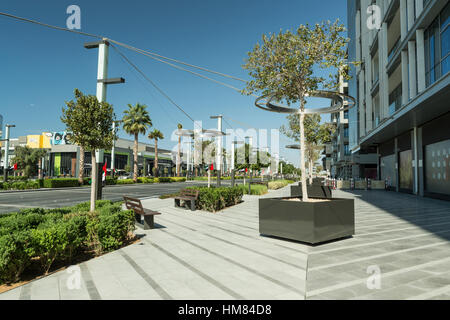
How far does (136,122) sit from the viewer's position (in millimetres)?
44719

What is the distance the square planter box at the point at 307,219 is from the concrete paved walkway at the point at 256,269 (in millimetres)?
227

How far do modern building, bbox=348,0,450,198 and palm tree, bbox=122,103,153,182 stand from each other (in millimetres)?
31152

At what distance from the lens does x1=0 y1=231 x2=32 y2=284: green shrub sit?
3.79 m

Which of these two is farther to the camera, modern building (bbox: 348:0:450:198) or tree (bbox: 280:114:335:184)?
tree (bbox: 280:114:335:184)

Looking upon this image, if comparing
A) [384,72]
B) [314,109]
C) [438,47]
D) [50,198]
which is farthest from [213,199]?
[384,72]

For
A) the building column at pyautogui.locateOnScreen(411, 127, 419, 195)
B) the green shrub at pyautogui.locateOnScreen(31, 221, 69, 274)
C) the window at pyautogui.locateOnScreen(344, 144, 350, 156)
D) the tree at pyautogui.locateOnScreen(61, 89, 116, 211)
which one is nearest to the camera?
the green shrub at pyautogui.locateOnScreen(31, 221, 69, 274)

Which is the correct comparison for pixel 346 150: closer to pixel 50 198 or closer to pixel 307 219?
pixel 50 198

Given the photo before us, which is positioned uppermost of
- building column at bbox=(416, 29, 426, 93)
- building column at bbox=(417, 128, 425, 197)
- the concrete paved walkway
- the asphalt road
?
building column at bbox=(416, 29, 426, 93)

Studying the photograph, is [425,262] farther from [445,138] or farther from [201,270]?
[445,138]

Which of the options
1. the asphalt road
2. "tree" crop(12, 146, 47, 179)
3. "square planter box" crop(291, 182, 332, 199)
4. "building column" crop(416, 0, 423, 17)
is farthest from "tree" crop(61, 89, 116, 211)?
"tree" crop(12, 146, 47, 179)

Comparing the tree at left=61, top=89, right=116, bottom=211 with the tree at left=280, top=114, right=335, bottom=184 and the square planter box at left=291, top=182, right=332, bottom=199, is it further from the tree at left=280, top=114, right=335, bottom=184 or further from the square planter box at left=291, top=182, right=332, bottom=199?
the tree at left=280, top=114, right=335, bottom=184

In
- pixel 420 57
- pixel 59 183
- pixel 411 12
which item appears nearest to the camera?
pixel 420 57

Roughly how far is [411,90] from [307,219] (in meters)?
15.1

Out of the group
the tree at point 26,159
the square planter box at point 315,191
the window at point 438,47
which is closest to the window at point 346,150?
the window at point 438,47
